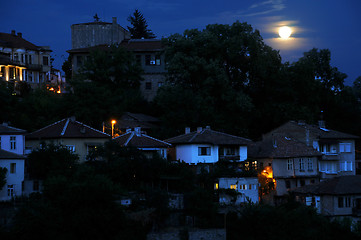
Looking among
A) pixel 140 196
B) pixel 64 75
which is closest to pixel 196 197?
pixel 140 196

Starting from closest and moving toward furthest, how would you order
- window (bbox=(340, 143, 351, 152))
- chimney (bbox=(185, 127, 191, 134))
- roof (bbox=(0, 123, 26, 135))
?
roof (bbox=(0, 123, 26, 135))
chimney (bbox=(185, 127, 191, 134))
window (bbox=(340, 143, 351, 152))

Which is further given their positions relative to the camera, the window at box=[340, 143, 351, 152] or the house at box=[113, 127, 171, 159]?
the window at box=[340, 143, 351, 152]

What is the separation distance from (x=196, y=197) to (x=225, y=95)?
17.8 metres

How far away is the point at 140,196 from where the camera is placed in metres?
45.4

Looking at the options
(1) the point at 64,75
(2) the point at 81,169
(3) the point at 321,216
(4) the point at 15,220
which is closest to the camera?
(4) the point at 15,220

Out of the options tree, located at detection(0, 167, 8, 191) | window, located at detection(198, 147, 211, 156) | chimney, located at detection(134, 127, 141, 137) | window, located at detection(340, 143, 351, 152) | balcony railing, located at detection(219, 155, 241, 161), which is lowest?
tree, located at detection(0, 167, 8, 191)

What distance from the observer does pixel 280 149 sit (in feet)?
181

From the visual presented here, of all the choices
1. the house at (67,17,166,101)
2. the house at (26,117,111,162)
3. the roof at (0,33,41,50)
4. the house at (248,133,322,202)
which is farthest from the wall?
the house at (67,17,166,101)

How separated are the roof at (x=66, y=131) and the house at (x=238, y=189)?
9.57m

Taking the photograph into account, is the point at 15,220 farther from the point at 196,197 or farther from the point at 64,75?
the point at 64,75

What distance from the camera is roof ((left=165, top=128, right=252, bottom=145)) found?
174 feet

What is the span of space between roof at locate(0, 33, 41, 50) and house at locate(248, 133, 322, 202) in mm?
28232

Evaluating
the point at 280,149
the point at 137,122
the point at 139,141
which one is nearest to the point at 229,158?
the point at 280,149

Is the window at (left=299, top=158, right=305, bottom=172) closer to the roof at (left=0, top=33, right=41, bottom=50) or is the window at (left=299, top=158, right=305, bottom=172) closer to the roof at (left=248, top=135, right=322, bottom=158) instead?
the roof at (left=248, top=135, right=322, bottom=158)
